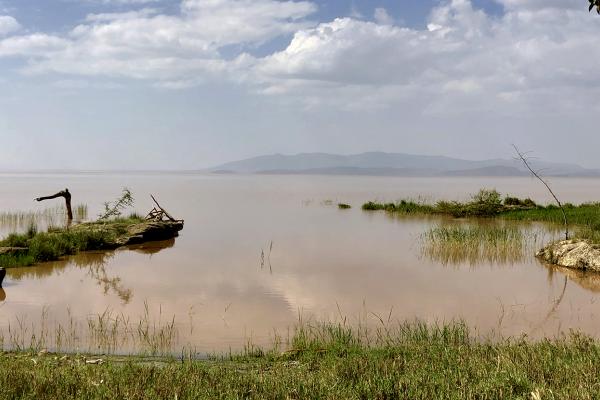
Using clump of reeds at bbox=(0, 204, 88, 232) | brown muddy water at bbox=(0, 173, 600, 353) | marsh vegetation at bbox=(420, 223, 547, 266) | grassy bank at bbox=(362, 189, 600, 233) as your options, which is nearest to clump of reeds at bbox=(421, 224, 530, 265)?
marsh vegetation at bbox=(420, 223, 547, 266)

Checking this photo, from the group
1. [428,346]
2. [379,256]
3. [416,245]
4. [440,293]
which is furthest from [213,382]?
[416,245]

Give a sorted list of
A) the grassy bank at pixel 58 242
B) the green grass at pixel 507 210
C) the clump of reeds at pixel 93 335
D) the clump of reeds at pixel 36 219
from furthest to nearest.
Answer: the green grass at pixel 507 210 → the clump of reeds at pixel 36 219 → the grassy bank at pixel 58 242 → the clump of reeds at pixel 93 335

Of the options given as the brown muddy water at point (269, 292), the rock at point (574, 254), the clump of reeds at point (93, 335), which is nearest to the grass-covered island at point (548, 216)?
the rock at point (574, 254)

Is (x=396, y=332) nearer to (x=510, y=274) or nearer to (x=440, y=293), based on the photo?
(x=440, y=293)

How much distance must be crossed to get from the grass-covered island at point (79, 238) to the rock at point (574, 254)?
18.5 m

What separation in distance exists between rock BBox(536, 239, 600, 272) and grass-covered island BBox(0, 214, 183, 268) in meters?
18.5

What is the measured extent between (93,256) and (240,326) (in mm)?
12989

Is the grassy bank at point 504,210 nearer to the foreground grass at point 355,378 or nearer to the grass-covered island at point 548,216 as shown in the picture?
the grass-covered island at point 548,216

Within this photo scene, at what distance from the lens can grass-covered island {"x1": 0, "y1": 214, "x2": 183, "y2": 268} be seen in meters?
21.5

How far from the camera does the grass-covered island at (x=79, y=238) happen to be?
70.6 ft

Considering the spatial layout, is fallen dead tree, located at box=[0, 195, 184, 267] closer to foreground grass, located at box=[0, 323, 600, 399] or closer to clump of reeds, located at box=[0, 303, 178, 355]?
clump of reeds, located at box=[0, 303, 178, 355]

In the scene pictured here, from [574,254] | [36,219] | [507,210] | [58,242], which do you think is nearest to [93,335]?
[58,242]

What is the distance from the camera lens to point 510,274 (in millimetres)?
19859

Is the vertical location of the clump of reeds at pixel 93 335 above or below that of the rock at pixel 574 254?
below
